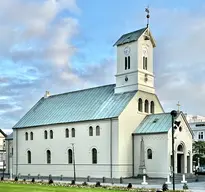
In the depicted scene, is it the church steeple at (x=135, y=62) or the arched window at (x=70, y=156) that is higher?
the church steeple at (x=135, y=62)

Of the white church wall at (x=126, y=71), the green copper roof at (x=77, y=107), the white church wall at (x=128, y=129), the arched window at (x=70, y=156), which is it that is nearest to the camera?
the white church wall at (x=128, y=129)

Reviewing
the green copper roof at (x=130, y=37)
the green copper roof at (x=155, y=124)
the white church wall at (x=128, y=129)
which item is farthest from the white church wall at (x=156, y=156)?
the green copper roof at (x=130, y=37)

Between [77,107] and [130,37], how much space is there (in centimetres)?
1431

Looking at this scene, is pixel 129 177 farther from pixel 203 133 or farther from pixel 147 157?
pixel 203 133

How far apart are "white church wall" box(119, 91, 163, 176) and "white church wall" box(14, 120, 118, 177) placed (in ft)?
3.01

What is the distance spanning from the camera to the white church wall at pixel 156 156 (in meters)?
57.5

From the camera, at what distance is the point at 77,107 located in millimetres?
70188

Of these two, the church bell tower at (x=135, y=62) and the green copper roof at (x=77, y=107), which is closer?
the green copper roof at (x=77, y=107)

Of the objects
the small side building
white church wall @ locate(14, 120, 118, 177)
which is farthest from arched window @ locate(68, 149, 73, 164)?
the small side building

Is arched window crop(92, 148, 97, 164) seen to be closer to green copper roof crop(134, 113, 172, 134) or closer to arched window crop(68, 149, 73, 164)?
arched window crop(68, 149, 73, 164)

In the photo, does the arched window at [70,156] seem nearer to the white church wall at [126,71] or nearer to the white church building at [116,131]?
the white church building at [116,131]

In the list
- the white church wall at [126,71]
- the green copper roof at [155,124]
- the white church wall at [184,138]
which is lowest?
the white church wall at [184,138]

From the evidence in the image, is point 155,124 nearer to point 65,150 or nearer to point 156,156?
point 156,156

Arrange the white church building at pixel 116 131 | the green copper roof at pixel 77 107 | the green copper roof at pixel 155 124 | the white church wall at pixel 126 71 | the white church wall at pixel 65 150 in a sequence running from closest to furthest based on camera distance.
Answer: the green copper roof at pixel 155 124, the white church building at pixel 116 131, the white church wall at pixel 65 150, the green copper roof at pixel 77 107, the white church wall at pixel 126 71
